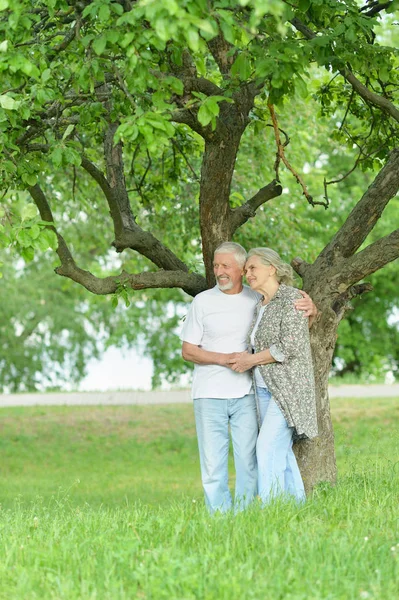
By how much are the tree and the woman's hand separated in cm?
126

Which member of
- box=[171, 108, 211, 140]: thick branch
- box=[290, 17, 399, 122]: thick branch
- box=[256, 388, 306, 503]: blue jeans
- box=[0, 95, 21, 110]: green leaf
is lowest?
box=[256, 388, 306, 503]: blue jeans

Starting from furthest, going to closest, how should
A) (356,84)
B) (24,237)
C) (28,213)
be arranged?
(356,84) → (28,213) → (24,237)

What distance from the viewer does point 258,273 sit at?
617cm

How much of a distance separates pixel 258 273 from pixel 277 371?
0.68 metres

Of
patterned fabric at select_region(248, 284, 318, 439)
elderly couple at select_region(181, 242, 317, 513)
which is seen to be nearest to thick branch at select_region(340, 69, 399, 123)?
elderly couple at select_region(181, 242, 317, 513)

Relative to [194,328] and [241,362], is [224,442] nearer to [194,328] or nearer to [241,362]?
[241,362]

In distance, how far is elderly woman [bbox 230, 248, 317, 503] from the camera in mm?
6016

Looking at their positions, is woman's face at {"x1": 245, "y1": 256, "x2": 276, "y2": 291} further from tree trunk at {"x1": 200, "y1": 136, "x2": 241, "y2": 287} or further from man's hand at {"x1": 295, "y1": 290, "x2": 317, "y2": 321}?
tree trunk at {"x1": 200, "y1": 136, "x2": 241, "y2": 287}

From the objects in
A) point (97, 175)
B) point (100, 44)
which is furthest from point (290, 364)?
point (97, 175)

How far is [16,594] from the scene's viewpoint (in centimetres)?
412

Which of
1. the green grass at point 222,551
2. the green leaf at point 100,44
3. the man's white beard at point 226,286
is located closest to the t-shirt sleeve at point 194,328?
the man's white beard at point 226,286

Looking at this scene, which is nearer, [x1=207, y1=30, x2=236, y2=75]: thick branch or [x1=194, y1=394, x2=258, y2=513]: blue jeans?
[x1=194, y1=394, x2=258, y2=513]: blue jeans

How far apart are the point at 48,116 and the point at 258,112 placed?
256 centimetres

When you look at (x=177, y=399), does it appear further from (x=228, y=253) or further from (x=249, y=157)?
(x=228, y=253)
